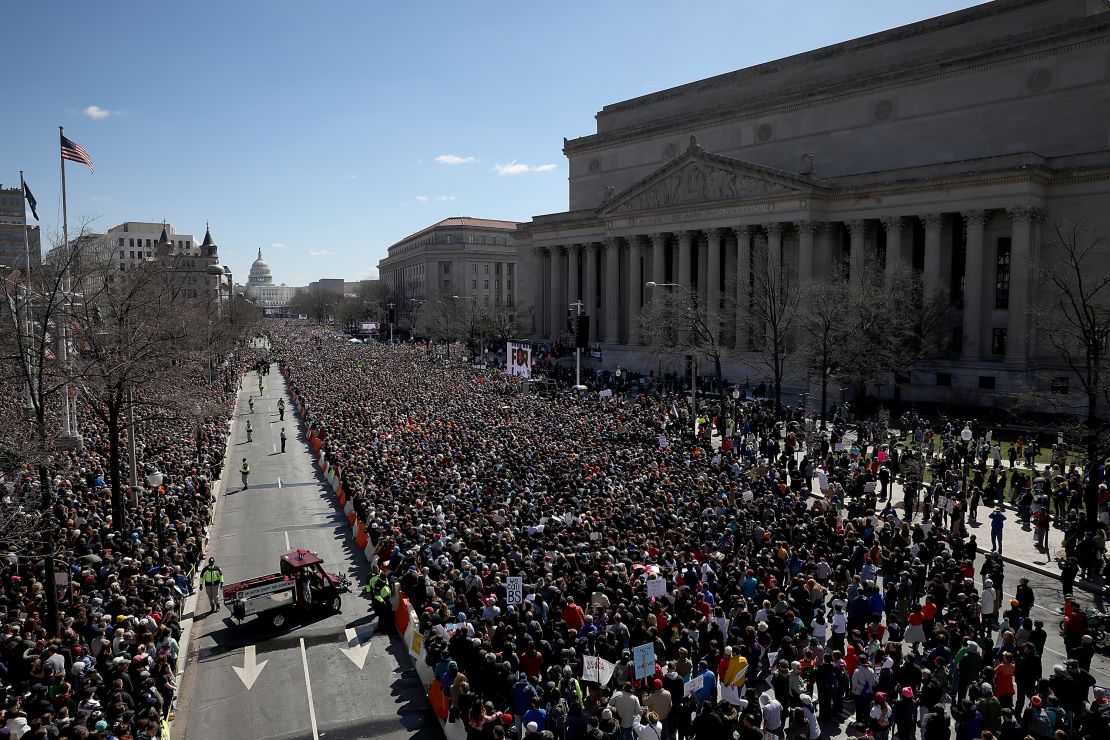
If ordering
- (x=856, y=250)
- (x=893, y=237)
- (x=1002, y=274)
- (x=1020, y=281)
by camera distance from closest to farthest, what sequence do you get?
1. (x=1020, y=281)
2. (x=1002, y=274)
3. (x=893, y=237)
4. (x=856, y=250)

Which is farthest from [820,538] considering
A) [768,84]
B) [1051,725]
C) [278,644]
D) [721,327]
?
[768,84]

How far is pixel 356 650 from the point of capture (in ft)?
53.7

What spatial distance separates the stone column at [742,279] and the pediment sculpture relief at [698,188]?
282cm

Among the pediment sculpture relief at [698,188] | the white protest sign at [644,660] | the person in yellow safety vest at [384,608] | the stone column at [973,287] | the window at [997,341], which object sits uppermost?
the pediment sculpture relief at [698,188]

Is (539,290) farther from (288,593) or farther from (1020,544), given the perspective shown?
(288,593)

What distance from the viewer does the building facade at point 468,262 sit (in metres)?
134

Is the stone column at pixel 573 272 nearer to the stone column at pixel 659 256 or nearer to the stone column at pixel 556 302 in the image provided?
the stone column at pixel 556 302

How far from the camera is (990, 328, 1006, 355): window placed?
45.5 metres

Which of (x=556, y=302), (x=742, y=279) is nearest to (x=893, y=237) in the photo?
(x=742, y=279)

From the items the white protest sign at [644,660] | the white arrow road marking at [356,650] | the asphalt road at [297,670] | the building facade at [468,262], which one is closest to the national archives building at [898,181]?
the asphalt road at [297,670]

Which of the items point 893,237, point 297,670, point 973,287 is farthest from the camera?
point 893,237

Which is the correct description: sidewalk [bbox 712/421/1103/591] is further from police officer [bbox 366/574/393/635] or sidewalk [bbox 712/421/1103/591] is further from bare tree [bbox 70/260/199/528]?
bare tree [bbox 70/260/199/528]

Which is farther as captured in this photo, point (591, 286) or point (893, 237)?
point (591, 286)

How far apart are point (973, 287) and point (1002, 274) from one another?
2355 millimetres
